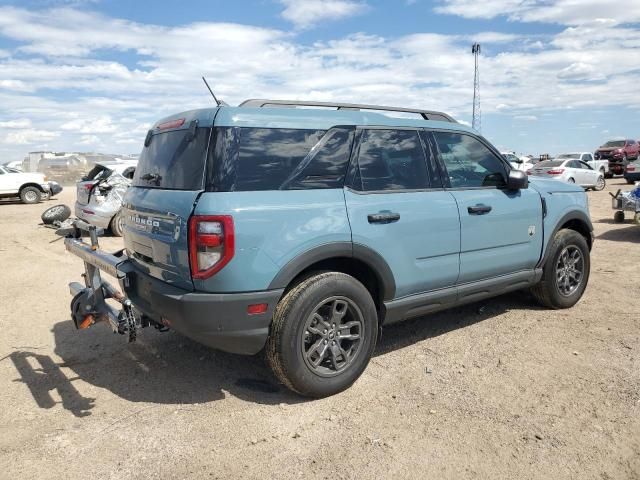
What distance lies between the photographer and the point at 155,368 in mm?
4191

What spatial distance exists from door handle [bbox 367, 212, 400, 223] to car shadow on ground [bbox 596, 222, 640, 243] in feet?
25.6

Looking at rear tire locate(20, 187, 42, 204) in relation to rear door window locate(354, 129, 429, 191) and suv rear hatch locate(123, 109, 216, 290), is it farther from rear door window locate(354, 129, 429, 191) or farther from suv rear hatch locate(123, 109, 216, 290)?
rear door window locate(354, 129, 429, 191)

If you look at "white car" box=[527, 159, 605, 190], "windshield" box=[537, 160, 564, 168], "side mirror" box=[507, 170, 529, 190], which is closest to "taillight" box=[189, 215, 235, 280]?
"side mirror" box=[507, 170, 529, 190]

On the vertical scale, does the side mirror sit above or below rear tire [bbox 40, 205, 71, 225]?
above

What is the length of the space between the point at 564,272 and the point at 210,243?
393 centimetres

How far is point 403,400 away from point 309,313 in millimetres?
904

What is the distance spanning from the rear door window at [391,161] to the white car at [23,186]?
60.8 feet

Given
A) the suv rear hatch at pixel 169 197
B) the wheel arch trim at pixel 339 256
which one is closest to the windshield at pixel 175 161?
the suv rear hatch at pixel 169 197

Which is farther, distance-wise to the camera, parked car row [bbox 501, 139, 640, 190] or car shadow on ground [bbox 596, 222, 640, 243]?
parked car row [bbox 501, 139, 640, 190]

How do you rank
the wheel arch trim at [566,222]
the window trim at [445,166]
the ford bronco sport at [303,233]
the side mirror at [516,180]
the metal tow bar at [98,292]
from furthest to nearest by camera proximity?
the wheel arch trim at [566,222], the side mirror at [516,180], the window trim at [445,166], the metal tow bar at [98,292], the ford bronco sport at [303,233]

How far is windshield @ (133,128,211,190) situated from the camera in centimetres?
327

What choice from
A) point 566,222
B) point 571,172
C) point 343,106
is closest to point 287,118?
point 343,106

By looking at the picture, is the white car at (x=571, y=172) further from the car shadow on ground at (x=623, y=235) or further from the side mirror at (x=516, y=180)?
the side mirror at (x=516, y=180)

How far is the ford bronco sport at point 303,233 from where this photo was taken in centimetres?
316
